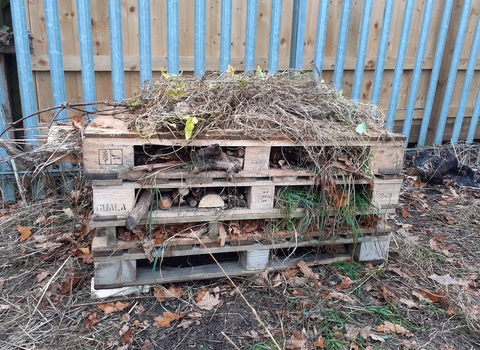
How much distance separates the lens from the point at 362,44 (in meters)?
4.50

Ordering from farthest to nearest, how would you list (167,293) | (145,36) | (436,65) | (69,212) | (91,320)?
(436,65), (145,36), (69,212), (167,293), (91,320)

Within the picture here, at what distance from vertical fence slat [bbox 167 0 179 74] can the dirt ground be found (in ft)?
5.93

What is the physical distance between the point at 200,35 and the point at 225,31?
25 centimetres

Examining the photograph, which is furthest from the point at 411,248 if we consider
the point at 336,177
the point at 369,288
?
the point at 336,177

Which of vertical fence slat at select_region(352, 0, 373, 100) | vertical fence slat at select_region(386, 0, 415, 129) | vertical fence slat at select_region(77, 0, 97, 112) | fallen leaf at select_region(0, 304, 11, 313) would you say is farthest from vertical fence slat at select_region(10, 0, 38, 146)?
vertical fence slat at select_region(386, 0, 415, 129)

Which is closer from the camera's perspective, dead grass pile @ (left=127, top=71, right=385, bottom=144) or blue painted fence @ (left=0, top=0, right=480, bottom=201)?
dead grass pile @ (left=127, top=71, right=385, bottom=144)

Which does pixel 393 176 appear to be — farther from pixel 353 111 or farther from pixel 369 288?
pixel 369 288

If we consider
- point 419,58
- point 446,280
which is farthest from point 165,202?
point 419,58

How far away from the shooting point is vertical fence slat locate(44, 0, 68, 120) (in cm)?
346

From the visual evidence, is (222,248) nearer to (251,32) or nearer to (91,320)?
(91,320)

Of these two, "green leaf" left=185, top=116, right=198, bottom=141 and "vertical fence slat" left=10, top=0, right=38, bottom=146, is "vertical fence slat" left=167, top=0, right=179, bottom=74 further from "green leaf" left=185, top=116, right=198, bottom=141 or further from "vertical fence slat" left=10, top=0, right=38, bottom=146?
"green leaf" left=185, top=116, right=198, bottom=141

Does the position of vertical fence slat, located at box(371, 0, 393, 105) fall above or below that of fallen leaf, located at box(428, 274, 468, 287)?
above

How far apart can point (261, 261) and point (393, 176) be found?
103cm

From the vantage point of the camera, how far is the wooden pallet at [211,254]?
7.54 feet
